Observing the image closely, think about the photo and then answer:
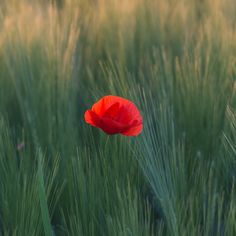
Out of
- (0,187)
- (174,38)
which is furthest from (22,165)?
(174,38)

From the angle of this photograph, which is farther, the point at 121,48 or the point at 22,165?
the point at 121,48

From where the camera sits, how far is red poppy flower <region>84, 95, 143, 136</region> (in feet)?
2.80

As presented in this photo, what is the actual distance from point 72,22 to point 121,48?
16cm

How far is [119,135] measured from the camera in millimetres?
946

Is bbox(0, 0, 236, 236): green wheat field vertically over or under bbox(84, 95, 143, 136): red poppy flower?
under

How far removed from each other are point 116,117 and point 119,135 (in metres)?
0.07

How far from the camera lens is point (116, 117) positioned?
2.91 feet

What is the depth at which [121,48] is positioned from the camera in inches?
49.1

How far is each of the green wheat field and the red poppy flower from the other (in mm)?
53

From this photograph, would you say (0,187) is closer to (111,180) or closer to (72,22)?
(111,180)

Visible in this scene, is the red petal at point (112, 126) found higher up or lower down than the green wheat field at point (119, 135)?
higher up

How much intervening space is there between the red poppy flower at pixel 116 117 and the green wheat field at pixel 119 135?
53 millimetres

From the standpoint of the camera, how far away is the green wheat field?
843 mm

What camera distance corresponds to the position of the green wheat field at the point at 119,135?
33.2 inches
